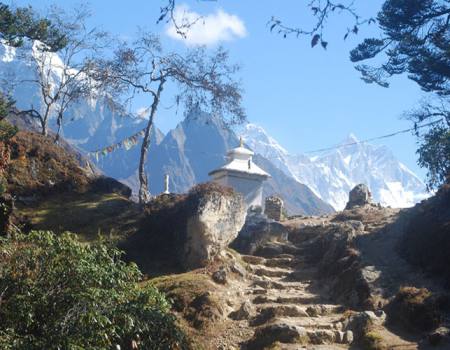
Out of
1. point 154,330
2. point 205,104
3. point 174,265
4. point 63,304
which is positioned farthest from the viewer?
point 205,104

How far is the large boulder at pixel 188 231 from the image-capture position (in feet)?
59.5

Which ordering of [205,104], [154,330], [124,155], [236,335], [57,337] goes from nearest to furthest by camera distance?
[57,337]
[154,330]
[236,335]
[205,104]
[124,155]

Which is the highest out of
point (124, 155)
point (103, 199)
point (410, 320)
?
point (124, 155)

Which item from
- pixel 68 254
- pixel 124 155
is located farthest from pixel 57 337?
pixel 124 155

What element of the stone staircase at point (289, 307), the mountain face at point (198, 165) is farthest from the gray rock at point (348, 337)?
the mountain face at point (198, 165)

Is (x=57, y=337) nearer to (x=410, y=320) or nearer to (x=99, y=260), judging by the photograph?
(x=99, y=260)

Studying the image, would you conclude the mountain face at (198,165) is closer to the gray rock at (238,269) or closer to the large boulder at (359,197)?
the large boulder at (359,197)

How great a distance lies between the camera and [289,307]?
14828 millimetres

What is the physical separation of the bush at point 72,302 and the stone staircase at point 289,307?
3.63m

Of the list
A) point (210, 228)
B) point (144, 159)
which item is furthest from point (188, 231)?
point (144, 159)

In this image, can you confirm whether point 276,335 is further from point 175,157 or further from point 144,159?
point 175,157

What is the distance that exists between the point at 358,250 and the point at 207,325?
7274 mm

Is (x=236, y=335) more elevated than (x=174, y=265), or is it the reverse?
(x=174, y=265)

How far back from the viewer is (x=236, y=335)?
13844 mm
